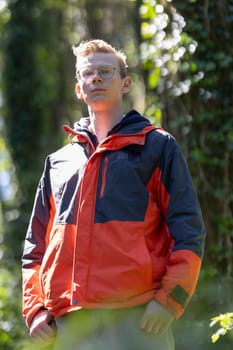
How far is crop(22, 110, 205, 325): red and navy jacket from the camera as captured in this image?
3.68 metres

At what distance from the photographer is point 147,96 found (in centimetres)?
663

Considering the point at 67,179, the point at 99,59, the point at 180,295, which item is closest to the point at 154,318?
the point at 180,295

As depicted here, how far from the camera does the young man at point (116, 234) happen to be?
3674mm

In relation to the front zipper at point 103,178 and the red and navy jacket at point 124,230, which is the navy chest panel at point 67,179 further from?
the front zipper at point 103,178

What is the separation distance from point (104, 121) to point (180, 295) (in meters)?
0.90

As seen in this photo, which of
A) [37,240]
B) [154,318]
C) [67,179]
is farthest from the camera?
[37,240]

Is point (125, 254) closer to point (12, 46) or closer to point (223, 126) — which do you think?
point (223, 126)

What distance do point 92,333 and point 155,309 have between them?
29 cm

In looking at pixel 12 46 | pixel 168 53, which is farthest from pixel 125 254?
pixel 12 46

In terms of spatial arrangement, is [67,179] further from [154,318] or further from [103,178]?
[154,318]

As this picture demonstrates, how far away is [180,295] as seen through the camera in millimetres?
3674

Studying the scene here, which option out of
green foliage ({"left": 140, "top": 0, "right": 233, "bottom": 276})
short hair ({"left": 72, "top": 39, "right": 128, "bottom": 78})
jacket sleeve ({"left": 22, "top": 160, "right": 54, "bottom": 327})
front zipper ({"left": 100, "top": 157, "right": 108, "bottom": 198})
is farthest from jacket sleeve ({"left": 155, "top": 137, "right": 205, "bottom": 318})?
green foliage ({"left": 140, "top": 0, "right": 233, "bottom": 276})

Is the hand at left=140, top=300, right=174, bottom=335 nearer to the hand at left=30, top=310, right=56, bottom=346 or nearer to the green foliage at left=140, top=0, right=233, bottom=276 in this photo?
the hand at left=30, top=310, right=56, bottom=346

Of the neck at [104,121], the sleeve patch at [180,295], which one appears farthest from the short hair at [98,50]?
the sleeve patch at [180,295]
